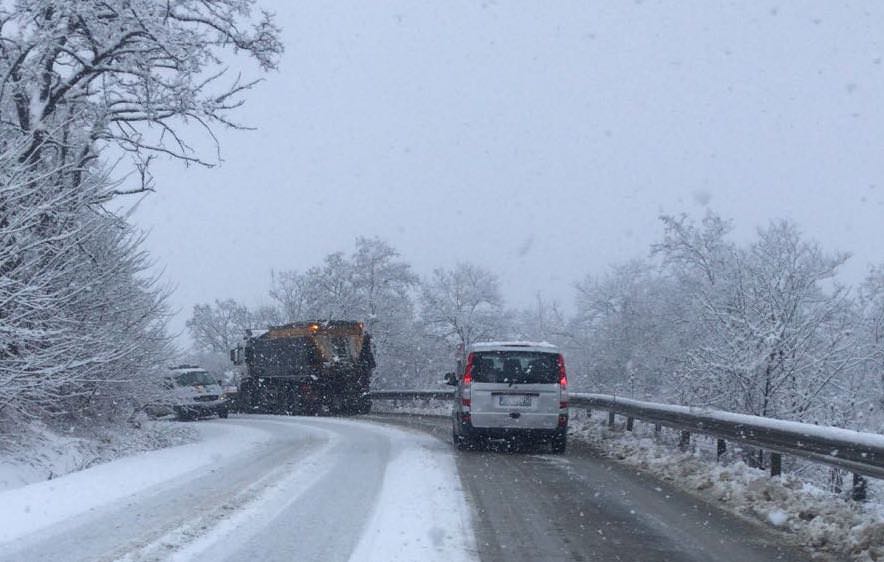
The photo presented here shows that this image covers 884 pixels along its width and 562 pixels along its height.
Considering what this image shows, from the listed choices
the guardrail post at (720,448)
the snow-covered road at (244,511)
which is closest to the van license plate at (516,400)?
the snow-covered road at (244,511)

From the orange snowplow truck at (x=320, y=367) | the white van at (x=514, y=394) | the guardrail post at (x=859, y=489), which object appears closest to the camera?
the guardrail post at (x=859, y=489)

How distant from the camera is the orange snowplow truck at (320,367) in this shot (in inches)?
1358

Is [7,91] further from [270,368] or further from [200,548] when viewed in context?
[270,368]

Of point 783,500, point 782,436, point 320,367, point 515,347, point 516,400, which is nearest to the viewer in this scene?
point 783,500

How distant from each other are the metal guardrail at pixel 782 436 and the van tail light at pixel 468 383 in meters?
3.24

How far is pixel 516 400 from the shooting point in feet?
49.8

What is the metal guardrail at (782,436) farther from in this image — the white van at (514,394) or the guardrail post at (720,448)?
the white van at (514,394)

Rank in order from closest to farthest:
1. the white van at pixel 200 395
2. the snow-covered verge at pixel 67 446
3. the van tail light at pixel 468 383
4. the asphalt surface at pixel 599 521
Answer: the asphalt surface at pixel 599 521 → the snow-covered verge at pixel 67 446 → the van tail light at pixel 468 383 → the white van at pixel 200 395

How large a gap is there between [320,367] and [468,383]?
19.8 m

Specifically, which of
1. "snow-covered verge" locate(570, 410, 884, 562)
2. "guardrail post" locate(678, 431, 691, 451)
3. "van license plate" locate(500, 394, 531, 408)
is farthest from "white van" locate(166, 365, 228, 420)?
"guardrail post" locate(678, 431, 691, 451)

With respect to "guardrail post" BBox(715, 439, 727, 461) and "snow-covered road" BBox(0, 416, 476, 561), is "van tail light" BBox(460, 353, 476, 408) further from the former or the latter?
"guardrail post" BBox(715, 439, 727, 461)

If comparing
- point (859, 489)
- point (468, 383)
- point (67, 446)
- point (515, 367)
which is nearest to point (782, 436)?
point (859, 489)

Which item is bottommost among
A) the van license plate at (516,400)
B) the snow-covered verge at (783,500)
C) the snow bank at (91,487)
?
the snow bank at (91,487)

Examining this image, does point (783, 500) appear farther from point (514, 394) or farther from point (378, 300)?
point (378, 300)
